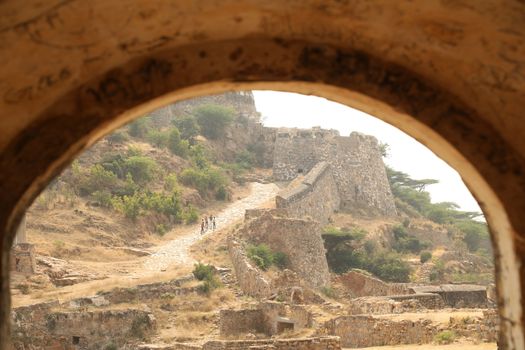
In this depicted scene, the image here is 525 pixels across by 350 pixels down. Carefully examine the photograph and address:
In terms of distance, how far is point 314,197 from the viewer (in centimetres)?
3844

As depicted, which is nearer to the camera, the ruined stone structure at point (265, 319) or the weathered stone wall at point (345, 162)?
→ the ruined stone structure at point (265, 319)

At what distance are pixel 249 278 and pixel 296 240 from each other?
499cm

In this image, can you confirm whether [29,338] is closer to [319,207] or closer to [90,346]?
[90,346]

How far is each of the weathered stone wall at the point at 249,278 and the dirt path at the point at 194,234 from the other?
164cm

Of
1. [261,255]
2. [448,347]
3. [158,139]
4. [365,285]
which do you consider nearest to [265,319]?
[448,347]

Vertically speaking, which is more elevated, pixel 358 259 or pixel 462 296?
pixel 358 259

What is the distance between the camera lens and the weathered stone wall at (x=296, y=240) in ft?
93.3

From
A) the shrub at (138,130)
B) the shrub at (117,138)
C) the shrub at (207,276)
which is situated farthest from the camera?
the shrub at (138,130)

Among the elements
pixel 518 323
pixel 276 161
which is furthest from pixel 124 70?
pixel 276 161

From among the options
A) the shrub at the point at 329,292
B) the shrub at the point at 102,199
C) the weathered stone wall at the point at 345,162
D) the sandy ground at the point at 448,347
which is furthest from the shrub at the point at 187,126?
the sandy ground at the point at 448,347

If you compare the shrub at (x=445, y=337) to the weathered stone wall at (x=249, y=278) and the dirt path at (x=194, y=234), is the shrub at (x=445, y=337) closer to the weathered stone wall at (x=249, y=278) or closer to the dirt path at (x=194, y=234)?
the weathered stone wall at (x=249, y=278)

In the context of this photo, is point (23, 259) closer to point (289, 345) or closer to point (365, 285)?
point (365, 285)

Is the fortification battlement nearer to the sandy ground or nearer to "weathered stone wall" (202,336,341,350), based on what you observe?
the sandy ground

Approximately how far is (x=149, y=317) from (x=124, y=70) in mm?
17072
